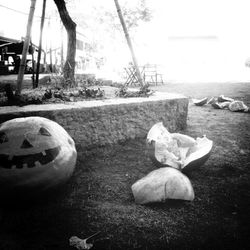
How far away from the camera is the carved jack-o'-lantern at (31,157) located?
2240 millimetres

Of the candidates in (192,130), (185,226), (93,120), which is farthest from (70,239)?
(192,130)

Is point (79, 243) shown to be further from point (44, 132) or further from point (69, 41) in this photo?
point (69, 41)

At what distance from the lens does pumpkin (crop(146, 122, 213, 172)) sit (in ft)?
9.67

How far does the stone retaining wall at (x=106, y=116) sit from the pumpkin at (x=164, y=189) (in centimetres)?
126

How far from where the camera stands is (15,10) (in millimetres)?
14812

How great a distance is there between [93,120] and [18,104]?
38.0 inches

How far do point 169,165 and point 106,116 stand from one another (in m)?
1.17

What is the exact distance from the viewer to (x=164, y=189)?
2.45 meters

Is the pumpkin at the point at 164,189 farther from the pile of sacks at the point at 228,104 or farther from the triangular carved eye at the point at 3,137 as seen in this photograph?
the pile of sacks at the point at 228,104

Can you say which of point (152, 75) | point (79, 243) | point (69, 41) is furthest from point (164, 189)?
point (152, 75)

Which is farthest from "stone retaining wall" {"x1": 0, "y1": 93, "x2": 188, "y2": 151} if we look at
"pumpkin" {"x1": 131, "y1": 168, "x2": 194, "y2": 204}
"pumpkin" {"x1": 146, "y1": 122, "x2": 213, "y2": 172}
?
"pumpkin" {"x1": 131, "y1": 168, "x2": 194, "y2": 204}

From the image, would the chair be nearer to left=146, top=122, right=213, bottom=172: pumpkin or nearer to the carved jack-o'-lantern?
left=146, top=122, right=213, bottom=172: pumpkin

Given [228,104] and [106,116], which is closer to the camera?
[106,116]

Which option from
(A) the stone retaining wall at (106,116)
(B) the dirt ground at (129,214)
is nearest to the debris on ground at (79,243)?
(B) the dirt ground at (129,214)
